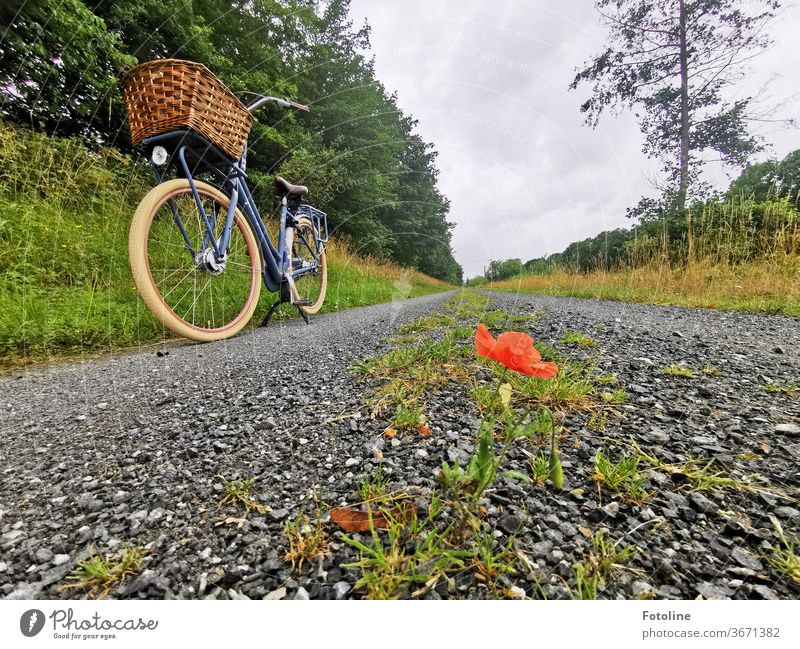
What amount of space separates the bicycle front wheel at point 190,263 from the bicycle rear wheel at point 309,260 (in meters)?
1.09

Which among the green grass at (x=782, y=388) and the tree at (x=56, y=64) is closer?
the green grass at (x=782, y=388)

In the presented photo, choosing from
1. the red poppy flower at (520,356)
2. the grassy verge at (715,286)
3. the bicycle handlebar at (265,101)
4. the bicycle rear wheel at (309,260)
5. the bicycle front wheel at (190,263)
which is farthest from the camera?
the bicycle rear wheel at (309,260)

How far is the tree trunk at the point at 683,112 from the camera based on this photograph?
939 cm

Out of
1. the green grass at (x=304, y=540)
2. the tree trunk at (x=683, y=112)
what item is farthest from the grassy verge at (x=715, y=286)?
Answer: the green grass at (x=304, y=540)

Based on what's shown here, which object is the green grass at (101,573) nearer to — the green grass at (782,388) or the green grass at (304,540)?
the green grass at (304,540)

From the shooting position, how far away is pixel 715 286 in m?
4.98

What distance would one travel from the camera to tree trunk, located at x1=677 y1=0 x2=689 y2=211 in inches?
370

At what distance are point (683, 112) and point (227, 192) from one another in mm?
14239

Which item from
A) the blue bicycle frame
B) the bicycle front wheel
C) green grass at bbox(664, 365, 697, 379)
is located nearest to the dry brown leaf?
green grass at bbox(664, 365, 697, 379)

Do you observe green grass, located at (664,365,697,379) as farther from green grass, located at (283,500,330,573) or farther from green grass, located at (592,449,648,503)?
green grass, located at (283,500,330,573)

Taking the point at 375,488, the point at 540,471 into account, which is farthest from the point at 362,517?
the point at 540,471

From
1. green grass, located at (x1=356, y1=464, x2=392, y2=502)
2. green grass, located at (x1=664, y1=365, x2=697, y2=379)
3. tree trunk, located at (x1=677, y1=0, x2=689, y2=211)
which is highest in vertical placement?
tree trunk, located at (x1=677, y1=0, x2=689, y2=211)

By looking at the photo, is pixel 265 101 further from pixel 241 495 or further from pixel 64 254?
pixel 241 495

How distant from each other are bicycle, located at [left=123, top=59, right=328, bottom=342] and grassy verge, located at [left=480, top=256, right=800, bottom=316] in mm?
5256
